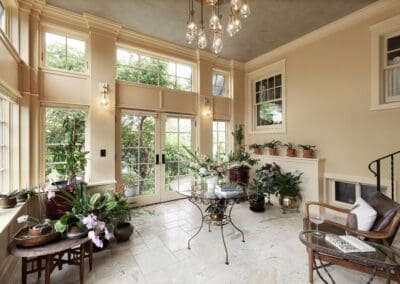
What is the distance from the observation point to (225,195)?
2.46 m

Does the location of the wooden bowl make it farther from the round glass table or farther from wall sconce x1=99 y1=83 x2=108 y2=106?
wall sconce x1=99 y1=83 x2=108 y2=106

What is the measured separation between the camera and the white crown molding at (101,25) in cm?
342

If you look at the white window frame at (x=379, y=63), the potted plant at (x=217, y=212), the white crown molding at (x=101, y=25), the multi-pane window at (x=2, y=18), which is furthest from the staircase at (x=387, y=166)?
the multi-pane window at (x=2, y=18)

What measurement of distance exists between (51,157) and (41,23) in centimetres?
217

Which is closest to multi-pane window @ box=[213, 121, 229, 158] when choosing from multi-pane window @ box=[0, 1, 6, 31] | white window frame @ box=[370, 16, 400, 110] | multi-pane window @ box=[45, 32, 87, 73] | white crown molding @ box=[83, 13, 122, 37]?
white crown molding @ box=[83, 13, 122, 37]

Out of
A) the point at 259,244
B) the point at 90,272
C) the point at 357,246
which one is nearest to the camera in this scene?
the point at 357,246

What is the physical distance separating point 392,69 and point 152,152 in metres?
4.48

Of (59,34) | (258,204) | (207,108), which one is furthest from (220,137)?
(59,34)

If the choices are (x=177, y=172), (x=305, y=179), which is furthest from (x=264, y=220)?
(x=177, y=172)

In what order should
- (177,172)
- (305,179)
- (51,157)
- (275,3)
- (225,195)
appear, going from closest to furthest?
(225,195)
(275,3)
(51,157)
(305,179)
(177,172)

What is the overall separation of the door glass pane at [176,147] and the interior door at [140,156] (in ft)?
0.81

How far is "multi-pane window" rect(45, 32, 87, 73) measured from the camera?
3.31 metres

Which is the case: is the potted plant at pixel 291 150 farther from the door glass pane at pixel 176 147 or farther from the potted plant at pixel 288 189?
the door glass pane at pixel 176 147

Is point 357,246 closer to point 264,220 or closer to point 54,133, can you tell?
point 264,220
